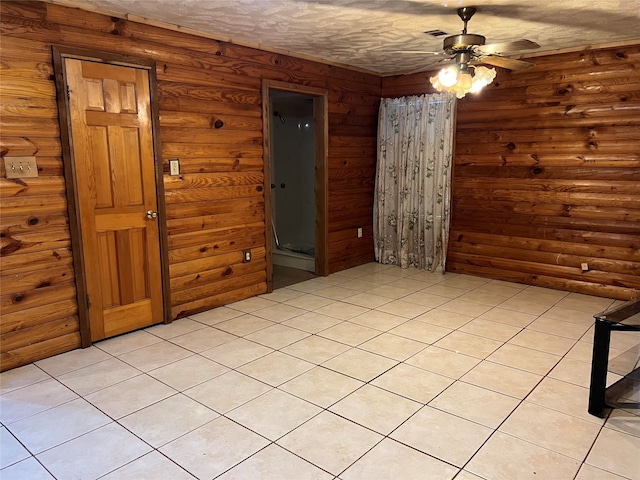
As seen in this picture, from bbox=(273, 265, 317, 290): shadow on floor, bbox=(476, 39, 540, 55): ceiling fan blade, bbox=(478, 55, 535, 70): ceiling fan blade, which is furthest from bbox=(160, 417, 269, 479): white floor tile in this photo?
bbox=(478, 55, 535, 70): ceiling fan blade

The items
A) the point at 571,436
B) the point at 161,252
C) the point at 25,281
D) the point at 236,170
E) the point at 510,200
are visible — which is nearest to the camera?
the point at 571,436

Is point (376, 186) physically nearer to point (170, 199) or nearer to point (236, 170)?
point (236, 170)

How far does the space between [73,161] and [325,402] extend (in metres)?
2.27

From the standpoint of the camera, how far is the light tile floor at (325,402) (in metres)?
1.99

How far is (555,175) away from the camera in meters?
4.46

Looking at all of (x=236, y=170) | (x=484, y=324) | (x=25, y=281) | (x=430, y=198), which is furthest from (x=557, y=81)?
(x=25, y=281)

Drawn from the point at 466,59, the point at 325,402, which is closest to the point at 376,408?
the point at 325,402

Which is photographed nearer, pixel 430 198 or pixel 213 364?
pixel 213 364

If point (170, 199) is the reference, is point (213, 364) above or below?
below

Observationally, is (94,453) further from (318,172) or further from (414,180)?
(414,180)

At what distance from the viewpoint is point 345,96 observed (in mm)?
5117

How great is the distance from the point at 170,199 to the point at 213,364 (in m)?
1.41

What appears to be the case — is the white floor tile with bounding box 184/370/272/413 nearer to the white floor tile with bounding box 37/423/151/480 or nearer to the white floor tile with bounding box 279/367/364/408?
the white floor tile with bounding box 279/367/364/408

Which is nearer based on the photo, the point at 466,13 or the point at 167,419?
the point at 167,419
